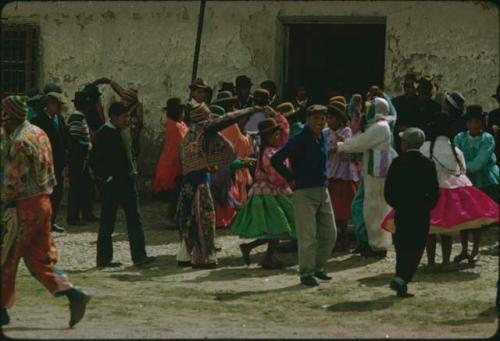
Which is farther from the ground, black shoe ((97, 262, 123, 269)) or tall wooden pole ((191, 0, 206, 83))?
tall wooden pole ((191, 0, 206, 83))

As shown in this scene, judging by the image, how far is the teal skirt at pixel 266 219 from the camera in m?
13.5

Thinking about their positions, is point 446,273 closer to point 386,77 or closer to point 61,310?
point 61,310

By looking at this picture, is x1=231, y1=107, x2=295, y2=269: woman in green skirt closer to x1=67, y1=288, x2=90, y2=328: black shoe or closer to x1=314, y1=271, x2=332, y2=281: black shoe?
x1=314, y1=271, x2=332, y2=281: black shoe

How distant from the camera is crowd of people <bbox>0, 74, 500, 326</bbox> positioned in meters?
10.4

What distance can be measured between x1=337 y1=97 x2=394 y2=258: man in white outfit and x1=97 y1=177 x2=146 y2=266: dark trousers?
2.21 m

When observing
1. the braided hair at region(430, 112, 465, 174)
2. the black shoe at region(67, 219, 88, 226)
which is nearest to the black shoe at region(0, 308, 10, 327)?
the braided hair at region(430, 112, 465, 174)

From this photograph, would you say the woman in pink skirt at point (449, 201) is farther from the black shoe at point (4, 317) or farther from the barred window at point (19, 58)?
the barred window at point (19, 58)

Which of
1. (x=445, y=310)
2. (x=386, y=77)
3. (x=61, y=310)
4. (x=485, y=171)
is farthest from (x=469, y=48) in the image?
(x=61, y=310)

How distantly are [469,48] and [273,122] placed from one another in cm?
569

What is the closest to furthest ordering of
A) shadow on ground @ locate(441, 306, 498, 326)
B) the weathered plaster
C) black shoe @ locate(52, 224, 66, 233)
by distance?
shadow on ground @ locate(441, 306, 498, 326) → black shoe @ locate(52, 224, 66, 233) → the weathered plaster

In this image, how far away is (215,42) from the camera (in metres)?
19.8

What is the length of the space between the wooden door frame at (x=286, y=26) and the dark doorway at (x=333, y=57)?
99 mm

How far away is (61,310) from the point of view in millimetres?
11141

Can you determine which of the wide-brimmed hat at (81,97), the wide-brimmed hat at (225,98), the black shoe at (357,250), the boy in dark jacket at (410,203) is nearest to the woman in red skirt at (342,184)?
the black shoe at (357,250)
